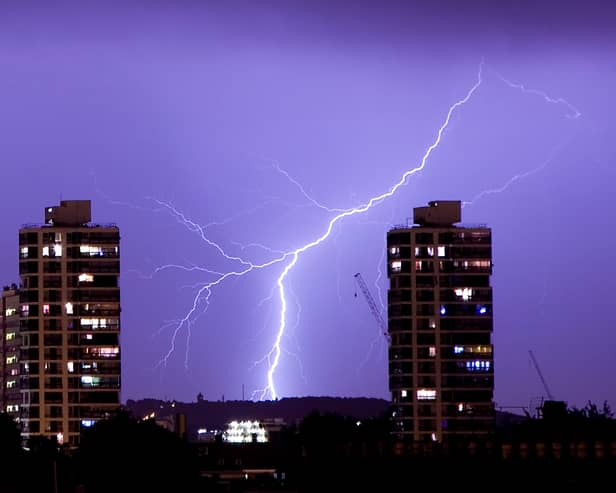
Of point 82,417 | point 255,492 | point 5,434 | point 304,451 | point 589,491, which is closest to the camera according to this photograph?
Answer: point 589,491

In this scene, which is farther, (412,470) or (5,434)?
(5,434)

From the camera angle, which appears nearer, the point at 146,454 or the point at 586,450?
the point at 586,450

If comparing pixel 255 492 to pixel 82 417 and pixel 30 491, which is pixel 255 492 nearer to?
pixel 30 491

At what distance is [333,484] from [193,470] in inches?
624

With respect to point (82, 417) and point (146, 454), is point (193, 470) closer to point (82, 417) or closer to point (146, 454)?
point (146, 454)

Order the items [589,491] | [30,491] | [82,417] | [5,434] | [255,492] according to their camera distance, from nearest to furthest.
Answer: [589,491] < [30,491] < [255,492] < [5,434] < [82,417]

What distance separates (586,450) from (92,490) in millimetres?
38113

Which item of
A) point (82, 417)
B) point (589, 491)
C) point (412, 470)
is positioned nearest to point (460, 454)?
point (412, 470)

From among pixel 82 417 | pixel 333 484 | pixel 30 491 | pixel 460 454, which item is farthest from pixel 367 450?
pixel 82 417

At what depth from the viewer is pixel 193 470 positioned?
14812 centimetres

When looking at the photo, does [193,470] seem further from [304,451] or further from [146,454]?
[304,451]

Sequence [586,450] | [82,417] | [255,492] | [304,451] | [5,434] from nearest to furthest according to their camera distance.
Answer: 1. [586,450]
2. [255,492]
3. [5,434]
4. [304,451]
5. [82,417]

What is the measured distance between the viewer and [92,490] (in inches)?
5482

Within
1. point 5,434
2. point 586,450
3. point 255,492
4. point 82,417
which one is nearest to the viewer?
point 586,450
